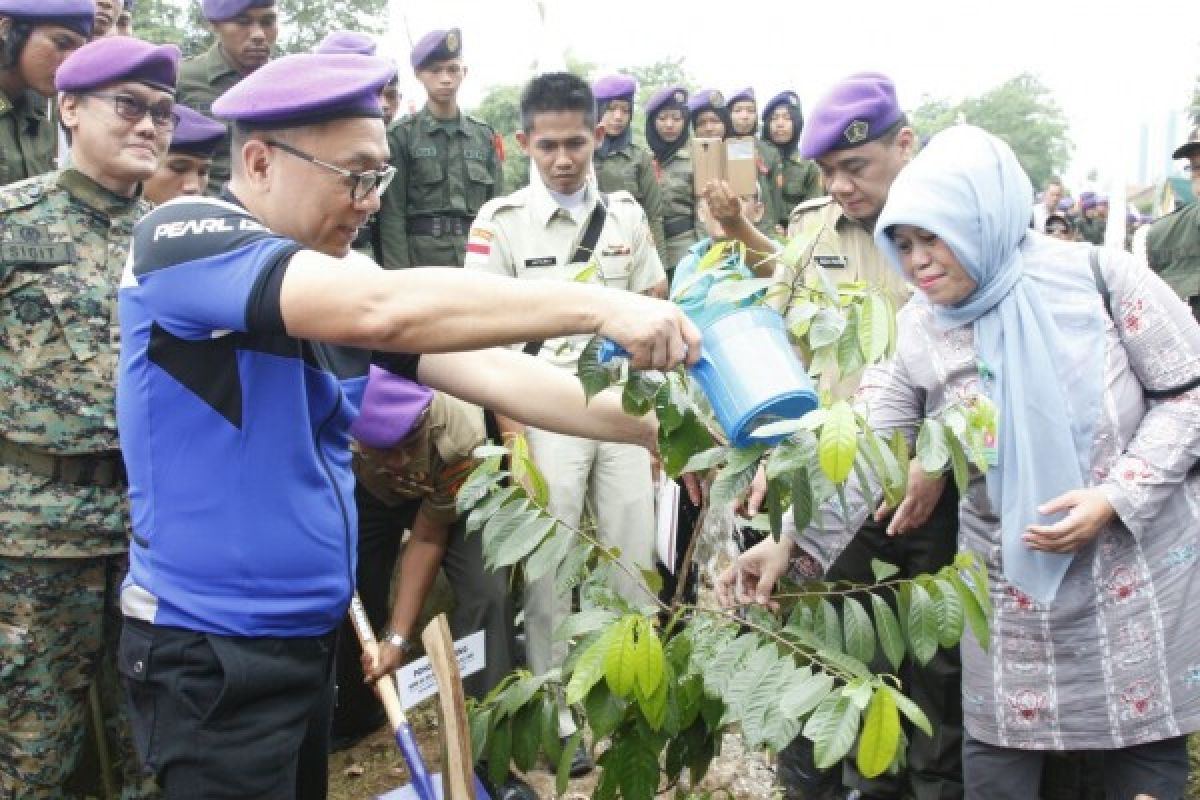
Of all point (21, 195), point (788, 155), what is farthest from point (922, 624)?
point (788, 155)

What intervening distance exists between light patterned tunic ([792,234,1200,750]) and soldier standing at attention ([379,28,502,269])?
376 cm

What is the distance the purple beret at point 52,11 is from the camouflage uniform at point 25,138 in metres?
0.27

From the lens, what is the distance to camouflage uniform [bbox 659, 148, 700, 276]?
763 centimetres

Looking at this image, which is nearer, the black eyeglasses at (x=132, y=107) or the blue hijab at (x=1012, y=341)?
the blue hijab at (x=1012, y=341)

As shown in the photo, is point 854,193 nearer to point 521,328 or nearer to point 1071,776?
point 1071,776

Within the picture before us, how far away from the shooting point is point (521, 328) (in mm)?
1615

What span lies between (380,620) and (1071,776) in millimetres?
2277

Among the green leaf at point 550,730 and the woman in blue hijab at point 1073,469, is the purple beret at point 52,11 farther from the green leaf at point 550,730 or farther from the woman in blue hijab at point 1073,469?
the green leaf at point 550,730

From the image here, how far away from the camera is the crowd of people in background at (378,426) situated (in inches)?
72.2

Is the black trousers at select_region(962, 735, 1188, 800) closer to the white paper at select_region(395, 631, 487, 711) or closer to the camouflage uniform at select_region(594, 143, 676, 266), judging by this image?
the white paper at select_region(395, 631, 487, 711)

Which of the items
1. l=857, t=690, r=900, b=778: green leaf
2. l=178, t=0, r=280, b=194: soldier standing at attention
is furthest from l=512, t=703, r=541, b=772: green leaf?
l=178, t=0, r=280, b=194: soldier standing at attention

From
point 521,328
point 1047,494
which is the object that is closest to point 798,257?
point 521,328

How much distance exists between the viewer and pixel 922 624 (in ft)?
6.21

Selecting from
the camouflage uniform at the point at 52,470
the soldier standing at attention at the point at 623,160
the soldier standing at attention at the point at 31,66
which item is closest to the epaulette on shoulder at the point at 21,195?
the camouflage uniform at the point at 52,470
